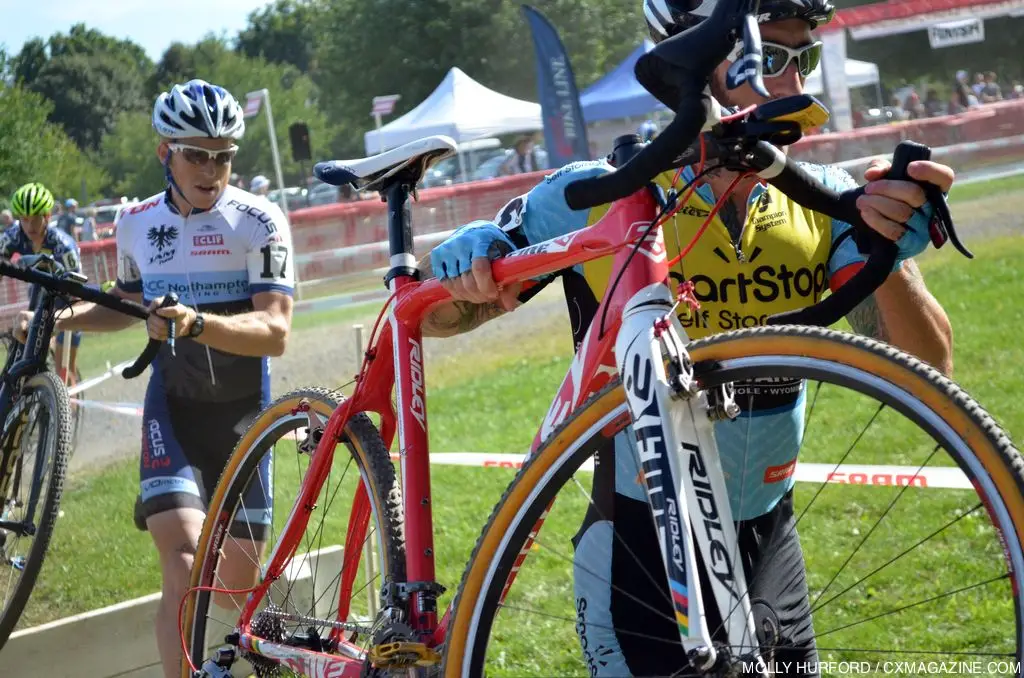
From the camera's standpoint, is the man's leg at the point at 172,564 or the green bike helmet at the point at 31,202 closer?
the man's leg at the point at 172,564

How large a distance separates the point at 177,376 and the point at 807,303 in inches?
129

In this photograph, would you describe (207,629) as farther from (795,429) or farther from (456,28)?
(456,28)

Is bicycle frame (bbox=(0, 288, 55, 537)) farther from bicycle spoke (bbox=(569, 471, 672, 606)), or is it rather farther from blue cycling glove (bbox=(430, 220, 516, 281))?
bicycle spoke (bbox=(569, 471, 672, 606))

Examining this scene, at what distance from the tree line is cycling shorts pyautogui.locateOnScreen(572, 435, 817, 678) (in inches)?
1164

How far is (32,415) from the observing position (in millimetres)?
5465

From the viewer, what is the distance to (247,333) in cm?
472

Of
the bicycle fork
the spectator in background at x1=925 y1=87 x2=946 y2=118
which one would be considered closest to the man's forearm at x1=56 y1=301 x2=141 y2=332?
the bicycle fork

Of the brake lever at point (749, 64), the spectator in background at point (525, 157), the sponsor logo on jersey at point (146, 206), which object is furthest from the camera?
the spectator in background at point (525, 157)

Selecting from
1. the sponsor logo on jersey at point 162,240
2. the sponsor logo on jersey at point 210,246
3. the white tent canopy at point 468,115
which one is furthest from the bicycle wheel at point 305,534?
the white tent canopy at point 468,115

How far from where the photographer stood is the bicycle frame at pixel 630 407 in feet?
6.33

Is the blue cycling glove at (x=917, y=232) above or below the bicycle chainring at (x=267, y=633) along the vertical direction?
above

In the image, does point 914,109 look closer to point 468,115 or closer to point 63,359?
point 468,115

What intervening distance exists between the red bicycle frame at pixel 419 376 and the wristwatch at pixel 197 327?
1455 mm

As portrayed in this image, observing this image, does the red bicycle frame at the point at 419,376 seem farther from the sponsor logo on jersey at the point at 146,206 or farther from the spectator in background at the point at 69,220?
the spectator in background at the point at 69,220
